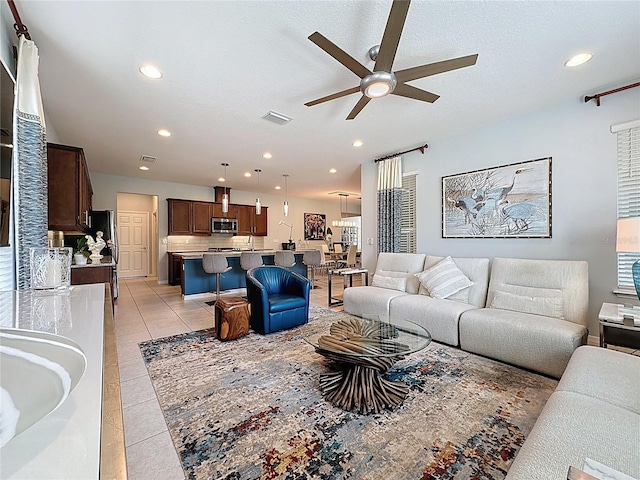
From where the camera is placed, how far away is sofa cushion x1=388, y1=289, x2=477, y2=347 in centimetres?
293

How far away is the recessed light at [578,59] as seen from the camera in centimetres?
233

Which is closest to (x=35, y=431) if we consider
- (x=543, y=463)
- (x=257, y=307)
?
(x=543, y=463)

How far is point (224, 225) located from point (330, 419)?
6.85 metres

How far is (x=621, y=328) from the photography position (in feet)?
6.81

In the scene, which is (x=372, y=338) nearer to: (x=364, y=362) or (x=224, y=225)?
(x=364, y=362)

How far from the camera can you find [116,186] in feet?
21.9

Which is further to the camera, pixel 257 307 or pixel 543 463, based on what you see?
pixel 257 307

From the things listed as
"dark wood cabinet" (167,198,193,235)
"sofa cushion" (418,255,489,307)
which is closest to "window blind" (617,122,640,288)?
"sofa cushion" (418,255,489,307)

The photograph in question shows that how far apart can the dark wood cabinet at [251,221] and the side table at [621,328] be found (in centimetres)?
763

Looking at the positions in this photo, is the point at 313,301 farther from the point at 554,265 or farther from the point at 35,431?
the point at 35,431

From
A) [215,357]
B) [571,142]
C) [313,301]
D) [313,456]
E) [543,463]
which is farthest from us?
[313,301]

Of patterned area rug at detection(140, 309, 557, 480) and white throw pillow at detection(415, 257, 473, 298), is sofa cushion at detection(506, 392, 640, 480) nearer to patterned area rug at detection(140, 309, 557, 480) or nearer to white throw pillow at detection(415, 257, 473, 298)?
patterned area rug at detection(140, 309, 557, 480)

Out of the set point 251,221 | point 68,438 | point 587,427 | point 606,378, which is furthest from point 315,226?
point 68,438

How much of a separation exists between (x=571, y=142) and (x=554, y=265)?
1409 mm
